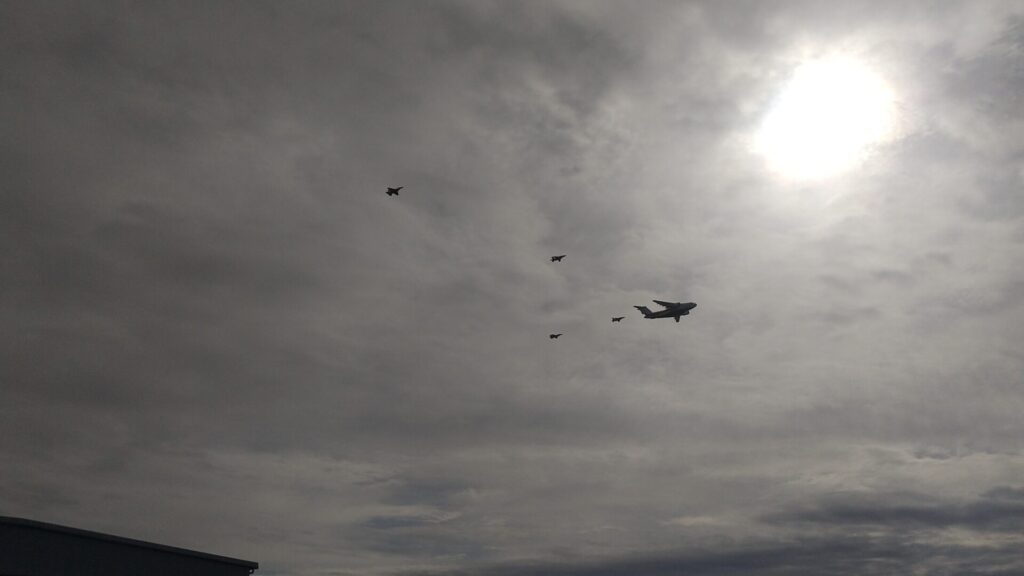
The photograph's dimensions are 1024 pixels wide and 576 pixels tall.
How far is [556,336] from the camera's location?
334 ft

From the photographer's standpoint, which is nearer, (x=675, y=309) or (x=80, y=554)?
(x=80, y=554)

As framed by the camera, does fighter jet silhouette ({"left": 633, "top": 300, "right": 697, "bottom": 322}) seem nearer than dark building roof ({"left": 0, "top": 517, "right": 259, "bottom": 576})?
No

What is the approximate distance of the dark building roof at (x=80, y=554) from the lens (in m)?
49.1

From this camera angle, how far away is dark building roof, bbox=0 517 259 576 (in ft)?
161

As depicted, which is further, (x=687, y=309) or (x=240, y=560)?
(x=687, y=309)

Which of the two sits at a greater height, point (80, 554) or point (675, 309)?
point (675, 309)

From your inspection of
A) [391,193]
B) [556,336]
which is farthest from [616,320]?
[391,193]

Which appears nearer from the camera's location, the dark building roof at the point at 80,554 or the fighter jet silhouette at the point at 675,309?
the dark building roof at the point at 80,554

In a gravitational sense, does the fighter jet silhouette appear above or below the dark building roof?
above

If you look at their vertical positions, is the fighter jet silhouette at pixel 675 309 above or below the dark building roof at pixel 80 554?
above

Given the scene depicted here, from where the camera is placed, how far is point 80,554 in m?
53.8

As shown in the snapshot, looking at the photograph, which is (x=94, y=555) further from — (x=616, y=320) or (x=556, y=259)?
(x=616, y=320)

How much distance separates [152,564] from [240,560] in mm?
12463

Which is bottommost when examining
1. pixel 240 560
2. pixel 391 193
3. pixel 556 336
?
pixel 240 560
